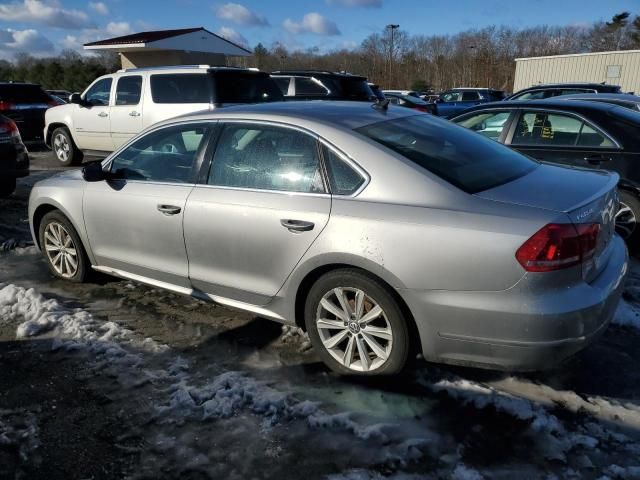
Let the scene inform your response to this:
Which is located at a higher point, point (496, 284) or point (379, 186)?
point (379, 186)

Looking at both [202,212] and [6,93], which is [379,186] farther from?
[6,93]

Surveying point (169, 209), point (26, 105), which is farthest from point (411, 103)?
point (169, 209)

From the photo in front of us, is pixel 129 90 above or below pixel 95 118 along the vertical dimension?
above

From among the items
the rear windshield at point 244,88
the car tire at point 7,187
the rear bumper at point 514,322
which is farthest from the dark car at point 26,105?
the rear bumper at point 514,322

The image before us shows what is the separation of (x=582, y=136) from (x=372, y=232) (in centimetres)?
374

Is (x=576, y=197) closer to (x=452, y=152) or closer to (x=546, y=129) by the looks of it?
(x=452, y=152)

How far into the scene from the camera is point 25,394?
318cm

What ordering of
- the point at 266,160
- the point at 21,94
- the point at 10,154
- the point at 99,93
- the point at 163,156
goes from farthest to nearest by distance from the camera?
1. the point at 21,94
2. the point at 99,93
3. the point at 10,154
4. the point at 163,156
5. the point at 266,160

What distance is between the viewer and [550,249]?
8.47 ft

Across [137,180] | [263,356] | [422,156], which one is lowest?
[263,356]

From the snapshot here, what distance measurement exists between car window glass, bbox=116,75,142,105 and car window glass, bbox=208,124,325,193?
6.61m

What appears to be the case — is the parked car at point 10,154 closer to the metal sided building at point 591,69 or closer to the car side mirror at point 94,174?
the car side mirror at point 94,174

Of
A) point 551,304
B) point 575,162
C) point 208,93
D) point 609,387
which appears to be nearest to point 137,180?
point 551,304

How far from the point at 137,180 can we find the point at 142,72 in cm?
607
